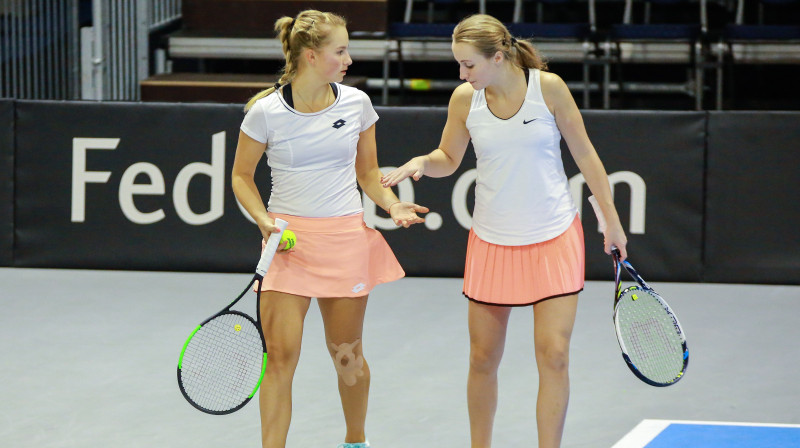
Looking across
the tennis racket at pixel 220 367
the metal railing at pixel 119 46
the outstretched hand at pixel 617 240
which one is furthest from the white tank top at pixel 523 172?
the metal railing at pixel 119 46

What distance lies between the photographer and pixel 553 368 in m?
3.60

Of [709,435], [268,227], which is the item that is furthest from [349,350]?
[709,435]

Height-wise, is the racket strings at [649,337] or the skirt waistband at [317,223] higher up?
the skirt waistband at [317,223]

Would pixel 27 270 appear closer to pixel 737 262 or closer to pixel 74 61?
pixel 74 61

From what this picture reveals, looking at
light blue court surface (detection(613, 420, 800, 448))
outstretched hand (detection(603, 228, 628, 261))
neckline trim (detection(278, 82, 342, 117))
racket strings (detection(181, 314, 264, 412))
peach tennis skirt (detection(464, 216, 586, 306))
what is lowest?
light blue court surface (detection(613, 420, 800, 448))

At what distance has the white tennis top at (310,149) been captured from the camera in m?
3.63

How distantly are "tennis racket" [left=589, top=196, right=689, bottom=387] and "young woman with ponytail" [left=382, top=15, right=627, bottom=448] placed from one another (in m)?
0.13

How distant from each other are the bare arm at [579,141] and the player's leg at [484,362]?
0.45 m

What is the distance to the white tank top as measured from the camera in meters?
3.63

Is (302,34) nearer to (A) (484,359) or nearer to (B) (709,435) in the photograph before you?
(A) (484,359)

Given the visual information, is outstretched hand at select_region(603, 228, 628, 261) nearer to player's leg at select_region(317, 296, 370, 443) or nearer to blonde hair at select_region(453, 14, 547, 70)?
blonde hair at select_region(453, 14, 547, 70)

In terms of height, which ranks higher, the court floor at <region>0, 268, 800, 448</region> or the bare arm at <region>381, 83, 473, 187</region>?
the bare arm at <region>381, 83, 473, 187</region>

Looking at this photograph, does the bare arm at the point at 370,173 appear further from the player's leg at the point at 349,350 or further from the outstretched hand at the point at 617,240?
the outstretched hand at the point at 617,240

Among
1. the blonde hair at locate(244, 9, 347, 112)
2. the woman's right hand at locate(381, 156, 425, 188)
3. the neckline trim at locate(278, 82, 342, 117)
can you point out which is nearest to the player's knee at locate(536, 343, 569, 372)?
the woman's right hand at locate(381, 156, 425, 188)
